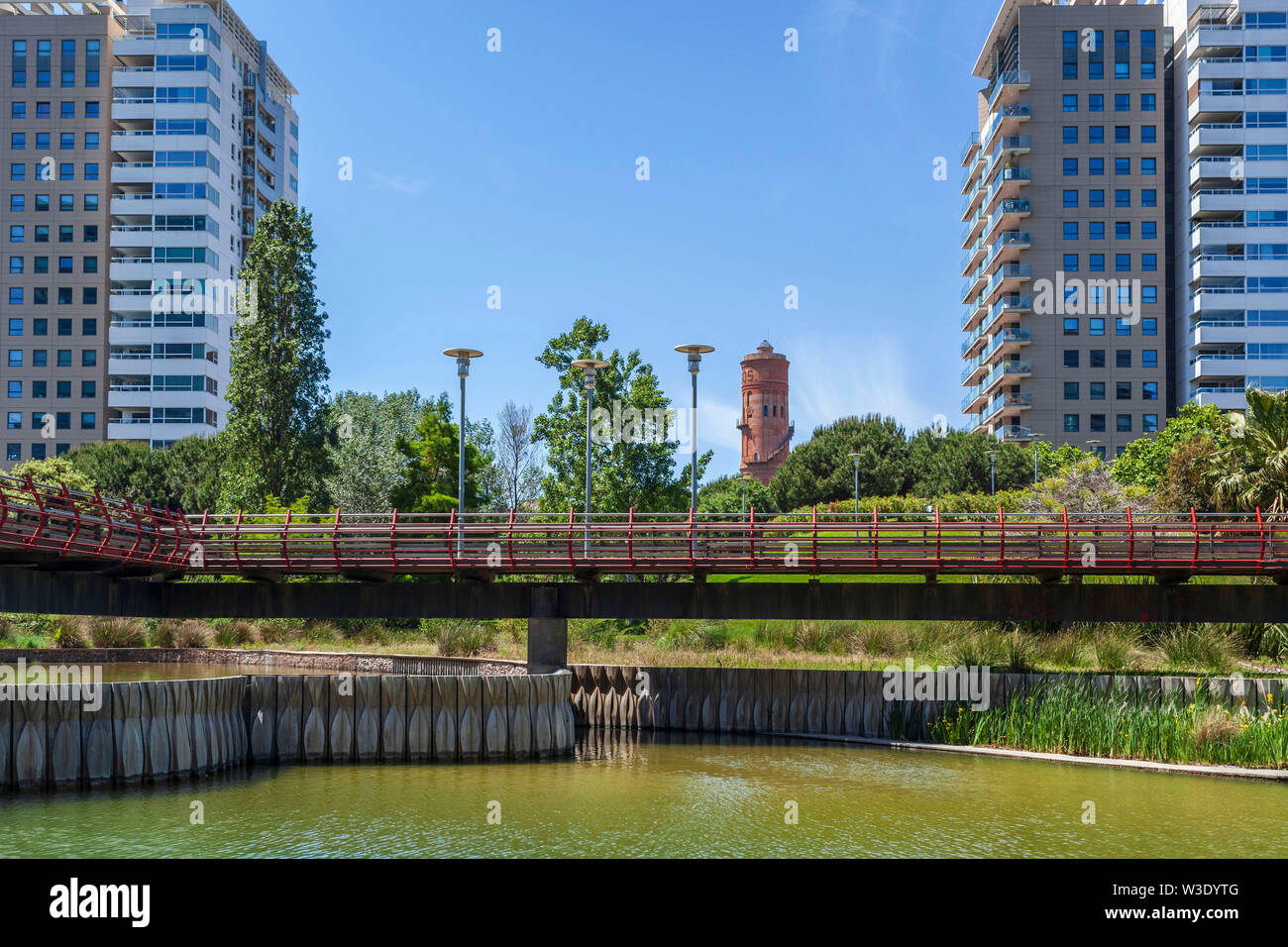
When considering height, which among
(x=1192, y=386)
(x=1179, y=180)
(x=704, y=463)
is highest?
(x=1179, y=180)

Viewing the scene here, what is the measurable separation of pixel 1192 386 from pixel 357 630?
244 feet

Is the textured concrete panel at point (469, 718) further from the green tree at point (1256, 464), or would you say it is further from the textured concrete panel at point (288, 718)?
the green tree at point (1256, 464)

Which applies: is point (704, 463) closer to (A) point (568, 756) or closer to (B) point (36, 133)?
(A) point (568, 756)

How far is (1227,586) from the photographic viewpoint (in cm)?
2734

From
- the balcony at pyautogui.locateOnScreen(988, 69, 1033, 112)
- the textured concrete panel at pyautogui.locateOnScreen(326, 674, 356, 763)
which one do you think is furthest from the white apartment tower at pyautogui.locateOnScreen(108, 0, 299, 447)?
the textured concrete panel at pyautogui.locateOnScreen(326, 674, 356, 763)

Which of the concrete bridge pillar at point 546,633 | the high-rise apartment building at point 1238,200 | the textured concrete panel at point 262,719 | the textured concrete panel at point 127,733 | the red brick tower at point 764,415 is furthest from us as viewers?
the red brick tower at point 764,415

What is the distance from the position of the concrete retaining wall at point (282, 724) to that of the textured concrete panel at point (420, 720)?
21 millimetres

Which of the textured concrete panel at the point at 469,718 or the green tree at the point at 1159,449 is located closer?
the textured concrete panel at the point at 469,718

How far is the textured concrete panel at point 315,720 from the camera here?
24.8 m

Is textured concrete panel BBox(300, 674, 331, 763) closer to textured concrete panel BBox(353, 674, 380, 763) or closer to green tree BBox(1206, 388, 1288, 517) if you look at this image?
textured concrete panel BBox(353, 674, 380, 763)

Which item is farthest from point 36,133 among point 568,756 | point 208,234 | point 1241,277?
point 1241,277

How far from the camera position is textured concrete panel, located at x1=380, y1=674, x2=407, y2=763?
82.2 ft

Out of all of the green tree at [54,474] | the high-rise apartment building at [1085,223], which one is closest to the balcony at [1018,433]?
the high-rise apartment building at [1085,223]

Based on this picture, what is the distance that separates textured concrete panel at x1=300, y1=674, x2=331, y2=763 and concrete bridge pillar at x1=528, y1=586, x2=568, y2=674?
5841 millimetres
